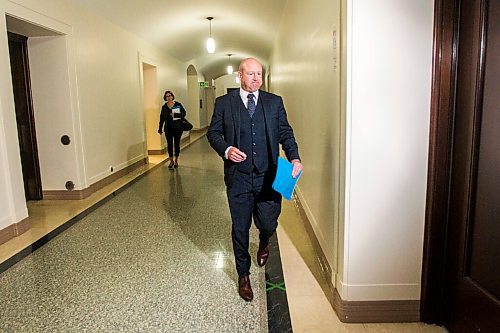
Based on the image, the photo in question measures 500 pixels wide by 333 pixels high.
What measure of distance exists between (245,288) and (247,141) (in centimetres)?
95

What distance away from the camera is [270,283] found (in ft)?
8.95

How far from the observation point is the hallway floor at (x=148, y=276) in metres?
2.26

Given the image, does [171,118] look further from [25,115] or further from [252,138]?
Result: [252,138]

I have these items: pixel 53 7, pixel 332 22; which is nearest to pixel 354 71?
pixel 332 22

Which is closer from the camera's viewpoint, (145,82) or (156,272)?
(156,272)

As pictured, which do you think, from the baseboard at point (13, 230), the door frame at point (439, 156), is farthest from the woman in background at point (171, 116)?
the door frame at point (439, 156)

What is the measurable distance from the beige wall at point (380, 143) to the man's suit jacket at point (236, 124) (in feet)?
1.12

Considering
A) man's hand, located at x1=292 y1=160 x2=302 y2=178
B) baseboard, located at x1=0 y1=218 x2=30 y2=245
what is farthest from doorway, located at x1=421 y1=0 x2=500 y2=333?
baseboard, located at x1=0 y1=218 x2=30 y2=245

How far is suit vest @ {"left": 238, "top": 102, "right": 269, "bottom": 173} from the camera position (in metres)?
2.39

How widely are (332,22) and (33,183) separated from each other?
4517 mm

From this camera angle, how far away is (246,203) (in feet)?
8.07

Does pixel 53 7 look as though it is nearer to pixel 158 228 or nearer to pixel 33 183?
pixel 33 183

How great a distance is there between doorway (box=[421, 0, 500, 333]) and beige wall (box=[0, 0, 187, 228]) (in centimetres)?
364

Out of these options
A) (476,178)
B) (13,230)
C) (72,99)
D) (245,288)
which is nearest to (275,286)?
(245,288)
